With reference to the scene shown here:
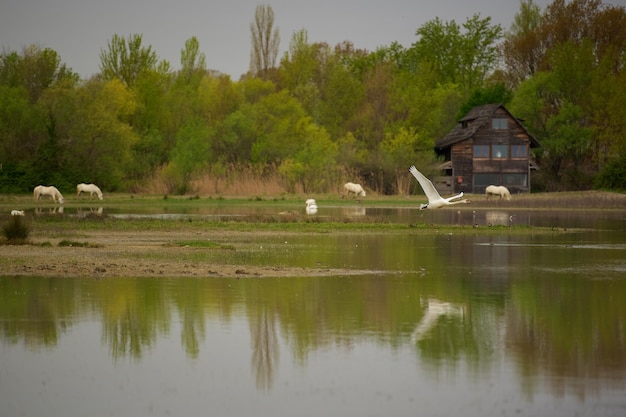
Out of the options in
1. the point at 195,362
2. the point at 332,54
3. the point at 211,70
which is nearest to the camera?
the point at 195,362

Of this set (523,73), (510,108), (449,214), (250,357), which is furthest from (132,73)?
(250,357)

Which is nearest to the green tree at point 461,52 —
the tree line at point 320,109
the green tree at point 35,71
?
the tree line at point 320,109

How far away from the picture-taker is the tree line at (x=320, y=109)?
7031cm

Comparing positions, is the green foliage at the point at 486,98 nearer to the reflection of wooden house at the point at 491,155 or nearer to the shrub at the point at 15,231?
the reflection of wooden house at the point at 491,155

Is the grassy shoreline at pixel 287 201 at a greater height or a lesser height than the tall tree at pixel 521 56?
lesser

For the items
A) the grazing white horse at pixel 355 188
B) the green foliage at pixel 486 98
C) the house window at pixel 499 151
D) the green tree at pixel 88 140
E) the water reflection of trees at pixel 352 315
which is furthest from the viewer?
the green foliage at pixel 486 98

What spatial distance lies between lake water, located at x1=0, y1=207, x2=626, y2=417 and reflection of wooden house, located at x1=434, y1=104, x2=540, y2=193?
5942 centimetres

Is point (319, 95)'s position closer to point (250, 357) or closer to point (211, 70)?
point (211, 70)

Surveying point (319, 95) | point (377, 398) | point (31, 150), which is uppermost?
point (319, 95)

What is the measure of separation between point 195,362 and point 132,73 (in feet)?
266

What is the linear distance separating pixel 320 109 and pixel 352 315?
89915 mm

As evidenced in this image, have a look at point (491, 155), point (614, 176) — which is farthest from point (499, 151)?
point (614, 176)

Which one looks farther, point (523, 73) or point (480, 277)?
point (523, 73)

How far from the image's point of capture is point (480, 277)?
74.0 feet
